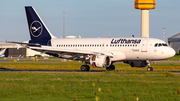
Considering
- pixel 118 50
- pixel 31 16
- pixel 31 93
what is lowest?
pixel 31 93

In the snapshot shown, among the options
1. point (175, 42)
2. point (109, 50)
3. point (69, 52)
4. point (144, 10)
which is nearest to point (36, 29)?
point (69, 52)

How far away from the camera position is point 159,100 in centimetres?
1620

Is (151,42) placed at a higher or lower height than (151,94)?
higher

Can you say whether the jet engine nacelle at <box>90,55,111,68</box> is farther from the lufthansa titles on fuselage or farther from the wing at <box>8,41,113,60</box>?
the lufthansa titles on fuselage

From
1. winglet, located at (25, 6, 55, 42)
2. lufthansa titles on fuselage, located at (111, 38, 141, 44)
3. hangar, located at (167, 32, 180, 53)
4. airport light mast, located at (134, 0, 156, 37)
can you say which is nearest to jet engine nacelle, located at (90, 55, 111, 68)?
lufthansa titles on fuselage, located at (111, 38, 141, 44)

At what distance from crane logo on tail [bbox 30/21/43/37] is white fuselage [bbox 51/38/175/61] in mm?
8475

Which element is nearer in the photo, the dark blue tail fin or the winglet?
the dark blue tail fin

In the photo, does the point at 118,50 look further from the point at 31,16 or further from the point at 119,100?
the point at 119,100

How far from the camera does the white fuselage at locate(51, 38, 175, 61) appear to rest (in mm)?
39344

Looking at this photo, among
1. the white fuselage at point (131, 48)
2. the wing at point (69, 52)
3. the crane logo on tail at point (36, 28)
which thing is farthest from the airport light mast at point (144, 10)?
the wing at point (69, 52)

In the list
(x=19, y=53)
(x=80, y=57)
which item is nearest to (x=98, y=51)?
(x=80, y=57)

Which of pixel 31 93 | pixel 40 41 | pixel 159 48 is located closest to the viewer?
pixel 31 93

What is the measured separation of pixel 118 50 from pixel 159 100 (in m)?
25.0

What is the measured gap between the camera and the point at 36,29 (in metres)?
48.4
